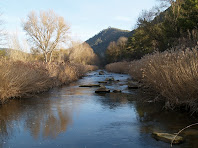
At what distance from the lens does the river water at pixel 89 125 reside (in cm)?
383

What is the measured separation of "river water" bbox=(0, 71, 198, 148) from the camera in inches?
151

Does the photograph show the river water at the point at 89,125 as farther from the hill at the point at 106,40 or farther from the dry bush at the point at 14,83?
the hill at the point at 106,40

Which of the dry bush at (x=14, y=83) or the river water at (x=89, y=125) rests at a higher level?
the dry bush at (x=14, y=83)

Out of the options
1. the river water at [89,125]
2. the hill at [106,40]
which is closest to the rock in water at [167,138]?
the river water at [89,125]

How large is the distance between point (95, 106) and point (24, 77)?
397 centimetres

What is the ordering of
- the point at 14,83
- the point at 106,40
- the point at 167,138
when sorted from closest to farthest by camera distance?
the point at 167,138, the point at 14,83, the point at 106,40

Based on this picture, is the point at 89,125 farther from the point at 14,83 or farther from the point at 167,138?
the point at 14,83

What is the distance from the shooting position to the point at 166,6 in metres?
27.5

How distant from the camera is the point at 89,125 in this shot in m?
4.89

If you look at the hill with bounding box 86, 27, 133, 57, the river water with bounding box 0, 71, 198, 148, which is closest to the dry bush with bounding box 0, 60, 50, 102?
the river water with bounding box 0, 71, 198, 148

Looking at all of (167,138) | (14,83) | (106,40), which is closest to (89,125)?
(167,138)

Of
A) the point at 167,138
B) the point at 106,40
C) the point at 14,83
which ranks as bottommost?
the point at 167,138

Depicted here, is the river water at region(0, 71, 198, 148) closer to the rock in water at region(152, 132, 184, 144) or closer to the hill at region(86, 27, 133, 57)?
the rock in water at region(152, 132, 184, 144)

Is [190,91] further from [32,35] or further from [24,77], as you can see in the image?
[32,35]
